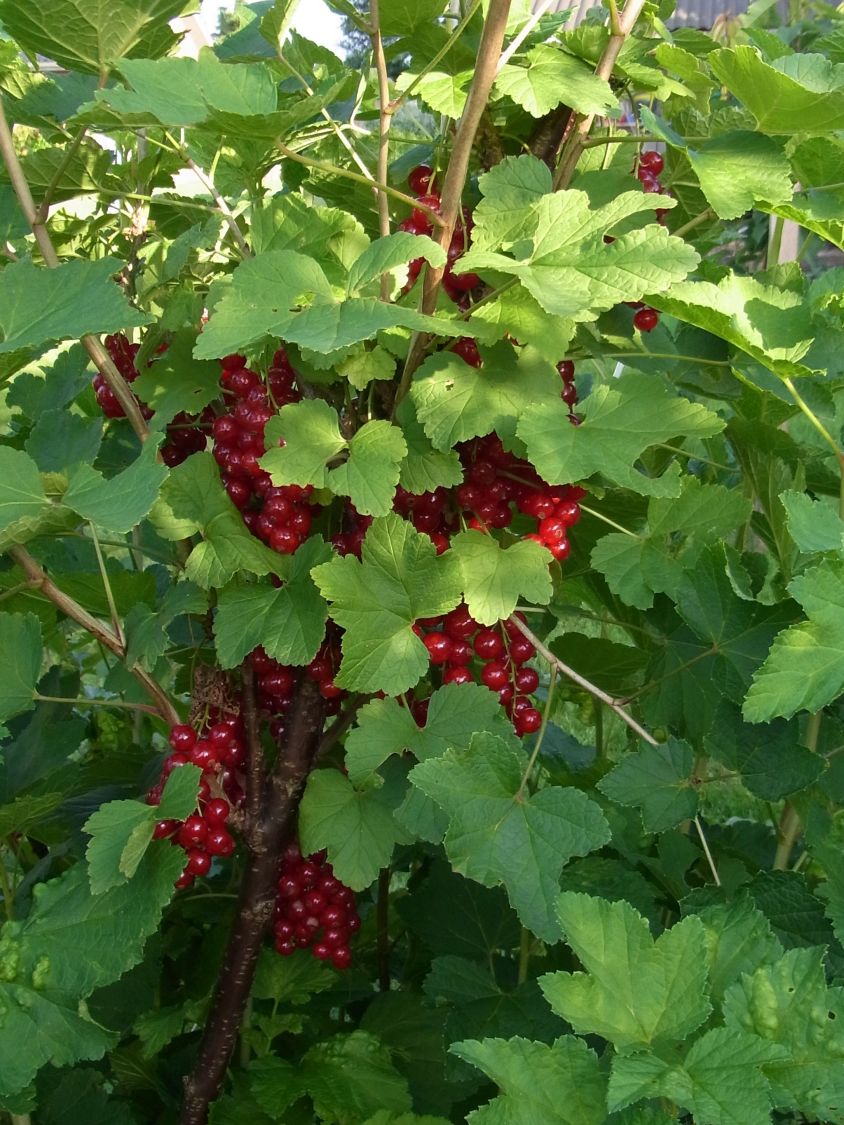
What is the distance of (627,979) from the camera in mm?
531

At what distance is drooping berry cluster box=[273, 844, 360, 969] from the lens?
2.75 feet

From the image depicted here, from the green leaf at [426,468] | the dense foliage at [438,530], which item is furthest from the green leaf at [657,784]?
the green leaf at [426,468]

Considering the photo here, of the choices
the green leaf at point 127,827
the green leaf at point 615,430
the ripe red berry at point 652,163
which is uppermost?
the ripe red berry at point 652,163

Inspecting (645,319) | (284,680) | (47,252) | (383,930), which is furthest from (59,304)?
(383,930)

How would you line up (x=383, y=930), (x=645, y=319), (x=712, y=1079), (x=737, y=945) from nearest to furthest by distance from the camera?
(x=712, y=1079) < (x=737, y=945) < (x=645, y=319) < (x=383, y=930)

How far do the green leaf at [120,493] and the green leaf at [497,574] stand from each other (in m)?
0.20

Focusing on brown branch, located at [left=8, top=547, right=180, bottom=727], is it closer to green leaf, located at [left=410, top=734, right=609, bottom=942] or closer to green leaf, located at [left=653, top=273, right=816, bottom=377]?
green leaf, located at [left=410, top=734, right=609, bottom=942]

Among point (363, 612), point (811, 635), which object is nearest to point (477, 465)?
point (363, 612)

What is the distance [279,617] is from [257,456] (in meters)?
0.11

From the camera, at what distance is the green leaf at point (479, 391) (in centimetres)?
67

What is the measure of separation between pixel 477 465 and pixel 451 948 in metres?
0.50

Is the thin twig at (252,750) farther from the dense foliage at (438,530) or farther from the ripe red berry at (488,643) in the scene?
the ripe red berry at (488,643)

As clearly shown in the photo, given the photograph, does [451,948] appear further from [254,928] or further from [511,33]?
[511,33]

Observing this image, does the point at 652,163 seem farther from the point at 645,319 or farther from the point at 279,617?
the point at 279,617
